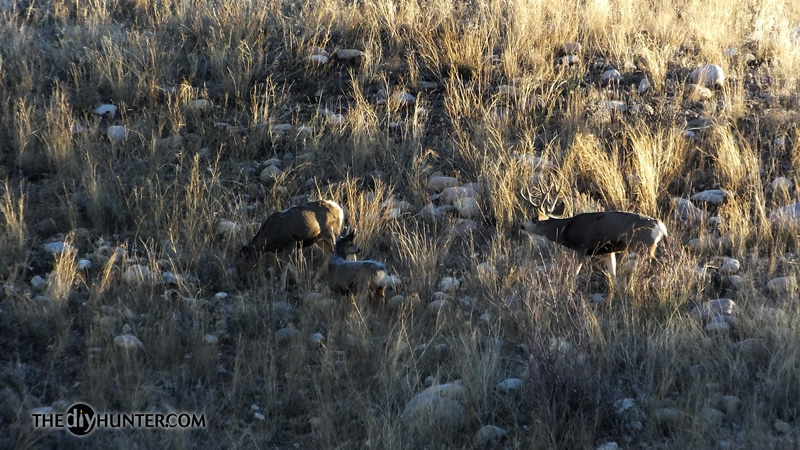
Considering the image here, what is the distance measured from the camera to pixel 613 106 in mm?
9227

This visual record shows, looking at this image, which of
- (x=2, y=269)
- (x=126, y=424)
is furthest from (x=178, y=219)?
(x=126, y=424)

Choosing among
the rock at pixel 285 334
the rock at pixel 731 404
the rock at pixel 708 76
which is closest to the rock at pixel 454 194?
the rock at pixel 285 334

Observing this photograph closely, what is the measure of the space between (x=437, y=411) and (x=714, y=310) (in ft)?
7.24

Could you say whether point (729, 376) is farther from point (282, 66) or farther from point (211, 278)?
point (282, 66)

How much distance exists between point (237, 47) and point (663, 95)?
4.41 m

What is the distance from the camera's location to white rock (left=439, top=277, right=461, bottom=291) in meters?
6.72

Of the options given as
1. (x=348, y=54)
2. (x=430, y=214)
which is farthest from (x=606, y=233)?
(x=348, y=54)

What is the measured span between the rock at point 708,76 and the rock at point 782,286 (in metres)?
3.64

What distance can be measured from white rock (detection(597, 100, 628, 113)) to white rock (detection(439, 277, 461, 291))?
3.22 metres

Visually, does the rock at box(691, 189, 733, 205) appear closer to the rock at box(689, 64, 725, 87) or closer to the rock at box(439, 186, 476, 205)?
the rock at box(439, 186, 476, 205)

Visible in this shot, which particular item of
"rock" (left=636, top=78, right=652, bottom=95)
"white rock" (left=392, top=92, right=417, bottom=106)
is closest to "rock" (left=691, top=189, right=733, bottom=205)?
"rock" (left=636, top=78, right=652, bottom=95)

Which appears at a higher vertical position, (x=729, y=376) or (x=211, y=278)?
(x=729, y=376)

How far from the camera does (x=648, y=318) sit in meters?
6.24

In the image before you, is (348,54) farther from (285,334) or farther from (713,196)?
(285,334)
